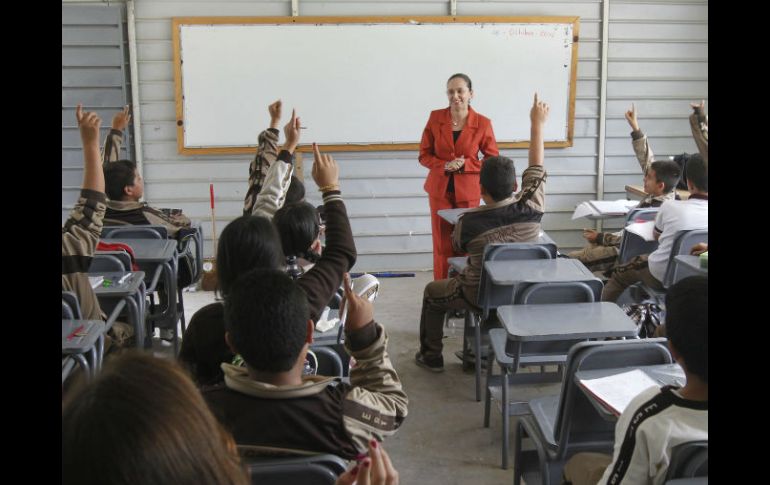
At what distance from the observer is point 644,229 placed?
12.9 feet

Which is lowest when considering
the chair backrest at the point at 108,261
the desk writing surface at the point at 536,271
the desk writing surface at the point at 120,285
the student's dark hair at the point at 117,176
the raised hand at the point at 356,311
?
the desk writing surface at the point at 120,285

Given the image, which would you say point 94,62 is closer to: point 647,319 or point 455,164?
point 455,164

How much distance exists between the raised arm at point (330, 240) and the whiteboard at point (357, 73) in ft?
13.1

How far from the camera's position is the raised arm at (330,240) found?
7.04 feet

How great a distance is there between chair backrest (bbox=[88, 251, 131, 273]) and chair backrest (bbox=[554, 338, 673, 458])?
6.44 ft

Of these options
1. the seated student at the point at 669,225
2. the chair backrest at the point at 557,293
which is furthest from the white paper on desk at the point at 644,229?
the chair backrest at the point at 557,293

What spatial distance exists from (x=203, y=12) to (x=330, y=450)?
5.06 meters

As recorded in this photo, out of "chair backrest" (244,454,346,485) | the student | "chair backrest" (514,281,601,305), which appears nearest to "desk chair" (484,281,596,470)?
"chair backrest" (514,281,601,305)

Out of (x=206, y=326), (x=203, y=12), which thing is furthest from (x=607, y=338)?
(x=203, y=12)

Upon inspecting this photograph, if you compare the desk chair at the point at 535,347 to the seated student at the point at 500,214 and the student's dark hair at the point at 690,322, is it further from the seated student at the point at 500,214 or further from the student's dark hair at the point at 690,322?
the student's dark hair at the point at 690,322

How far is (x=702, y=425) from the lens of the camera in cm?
147

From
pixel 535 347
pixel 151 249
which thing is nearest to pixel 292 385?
pixel 535 347

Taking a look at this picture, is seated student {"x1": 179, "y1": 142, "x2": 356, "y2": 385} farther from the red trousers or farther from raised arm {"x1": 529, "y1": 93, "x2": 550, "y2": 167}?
the red trousers
